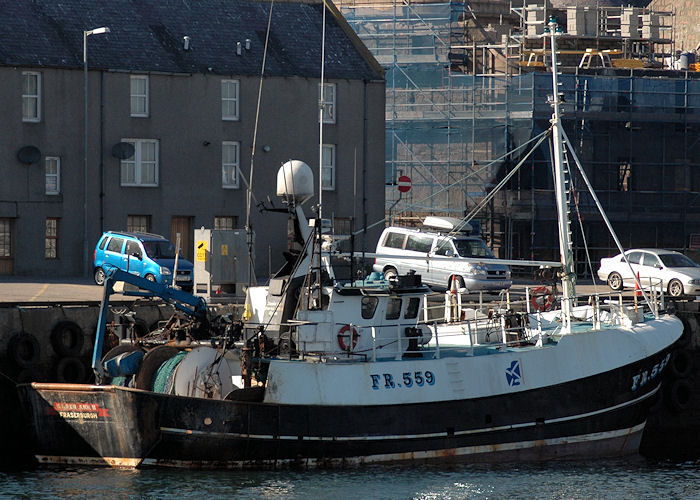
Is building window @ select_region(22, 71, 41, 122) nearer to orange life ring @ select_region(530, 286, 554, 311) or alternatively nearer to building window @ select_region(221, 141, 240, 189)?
building window @ select_region(221, 141, 240, 189)

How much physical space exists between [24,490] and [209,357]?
12.3 ft

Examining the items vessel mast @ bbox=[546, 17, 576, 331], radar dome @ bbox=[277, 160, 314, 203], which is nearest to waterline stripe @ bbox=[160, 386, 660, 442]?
vessel mast @ bbox=[546, 17, 576, 331]

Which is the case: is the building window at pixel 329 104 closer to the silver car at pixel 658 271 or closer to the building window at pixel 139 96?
the building window at pixel 139 96

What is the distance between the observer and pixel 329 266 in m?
24.3

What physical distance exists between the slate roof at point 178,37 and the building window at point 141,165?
255cm

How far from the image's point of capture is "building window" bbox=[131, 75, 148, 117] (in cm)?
4503

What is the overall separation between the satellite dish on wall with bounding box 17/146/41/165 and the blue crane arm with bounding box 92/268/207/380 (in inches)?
750

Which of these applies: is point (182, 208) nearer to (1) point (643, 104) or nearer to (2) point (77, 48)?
(2) point (77, 48)

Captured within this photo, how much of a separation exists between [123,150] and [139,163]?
1152mm

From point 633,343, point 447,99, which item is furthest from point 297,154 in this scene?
point 633,343

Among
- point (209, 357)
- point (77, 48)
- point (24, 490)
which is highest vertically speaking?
point (77, 48)

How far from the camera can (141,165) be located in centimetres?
4534

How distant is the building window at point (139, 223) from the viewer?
4550 cm

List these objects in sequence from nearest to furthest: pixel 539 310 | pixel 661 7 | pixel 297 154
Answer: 1. pixel 539 310
2. pixel 297 154
3. pixel 661 7
